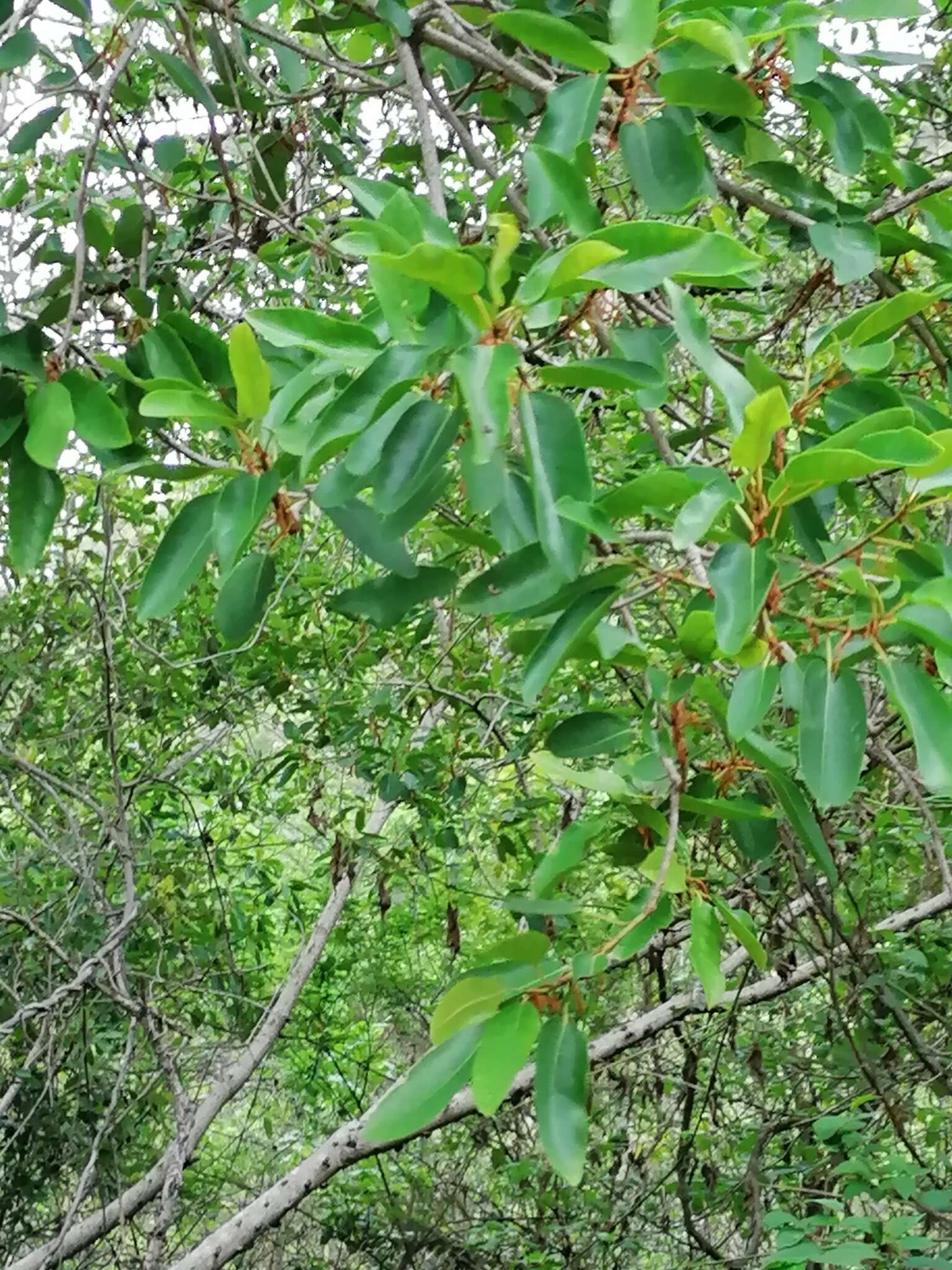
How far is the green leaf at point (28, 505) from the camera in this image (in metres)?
0.84

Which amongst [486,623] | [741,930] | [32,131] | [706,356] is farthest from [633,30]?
[486,623]

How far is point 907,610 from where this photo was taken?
630 mm

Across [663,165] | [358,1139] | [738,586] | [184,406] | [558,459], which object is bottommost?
[358,1139]

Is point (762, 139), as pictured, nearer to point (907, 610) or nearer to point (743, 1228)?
point (907, 610)

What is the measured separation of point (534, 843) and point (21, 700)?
1.27m

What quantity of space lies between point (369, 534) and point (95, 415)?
24 cm

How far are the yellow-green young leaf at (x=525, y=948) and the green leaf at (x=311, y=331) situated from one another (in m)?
0.38

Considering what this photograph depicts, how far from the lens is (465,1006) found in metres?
0.69

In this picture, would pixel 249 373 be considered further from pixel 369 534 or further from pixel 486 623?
pixel 486 623

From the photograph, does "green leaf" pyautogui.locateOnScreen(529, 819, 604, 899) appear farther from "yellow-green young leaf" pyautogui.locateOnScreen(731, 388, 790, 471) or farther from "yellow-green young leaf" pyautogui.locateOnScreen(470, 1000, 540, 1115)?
"yellow-green young leaf" pyautogui.locateOnScreen(731, 388, 790, 471)

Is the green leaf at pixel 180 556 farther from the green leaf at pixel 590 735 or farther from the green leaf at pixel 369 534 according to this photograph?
the green leaf at pixel 590 735

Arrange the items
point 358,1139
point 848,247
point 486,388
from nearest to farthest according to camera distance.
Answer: point 486,388
point 848,247
point 358,1139

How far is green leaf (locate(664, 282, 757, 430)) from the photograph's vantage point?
68cm

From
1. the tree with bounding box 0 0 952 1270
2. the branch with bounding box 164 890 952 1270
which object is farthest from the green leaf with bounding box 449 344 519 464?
the branch with bounding box 164 890 952 1270
